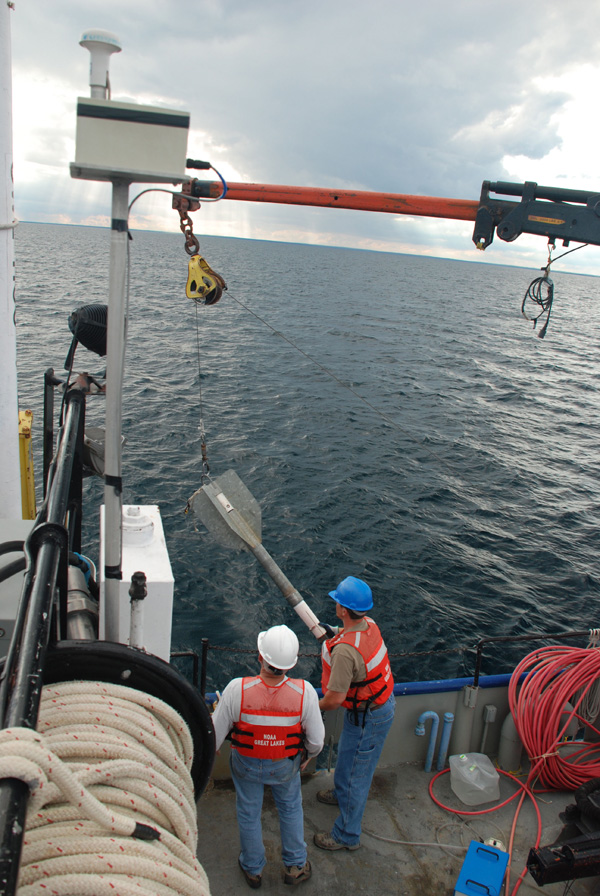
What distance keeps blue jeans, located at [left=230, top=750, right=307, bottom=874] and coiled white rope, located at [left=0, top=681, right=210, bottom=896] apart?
228 cm

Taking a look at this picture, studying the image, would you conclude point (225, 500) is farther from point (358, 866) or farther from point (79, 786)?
point (79, 786)

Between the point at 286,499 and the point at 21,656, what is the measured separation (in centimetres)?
1562

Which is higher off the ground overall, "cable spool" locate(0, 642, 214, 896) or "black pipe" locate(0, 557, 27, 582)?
"black pipe" locate(0, 557, 27, 582)

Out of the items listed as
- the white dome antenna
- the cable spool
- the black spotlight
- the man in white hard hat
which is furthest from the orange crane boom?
the cable spool

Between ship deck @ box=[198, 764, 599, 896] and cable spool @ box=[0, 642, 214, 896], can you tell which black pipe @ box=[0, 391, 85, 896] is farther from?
ship deck @ box=[198, 764, 599, 896]

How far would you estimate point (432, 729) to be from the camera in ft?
18.1

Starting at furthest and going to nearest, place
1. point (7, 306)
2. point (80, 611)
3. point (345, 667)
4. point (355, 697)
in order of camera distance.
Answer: point (7, 306) → point (355, 697) → point (345, 667) → point (80, 611)

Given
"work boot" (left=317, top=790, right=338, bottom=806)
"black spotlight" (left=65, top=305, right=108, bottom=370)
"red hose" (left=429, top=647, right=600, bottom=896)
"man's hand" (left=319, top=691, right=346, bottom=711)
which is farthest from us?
"red hose" (left=429, top=647, right=600, bottom=896)

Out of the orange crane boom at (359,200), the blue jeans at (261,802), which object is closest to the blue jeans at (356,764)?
the blue jeans at (261,802)

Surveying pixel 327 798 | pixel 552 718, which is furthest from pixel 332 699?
pixel 552 718

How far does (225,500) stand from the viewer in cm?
566

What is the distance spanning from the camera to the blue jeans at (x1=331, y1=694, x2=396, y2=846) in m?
4.49

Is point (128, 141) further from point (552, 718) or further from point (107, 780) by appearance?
point (552, 718)

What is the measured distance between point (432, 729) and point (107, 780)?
4637mm
